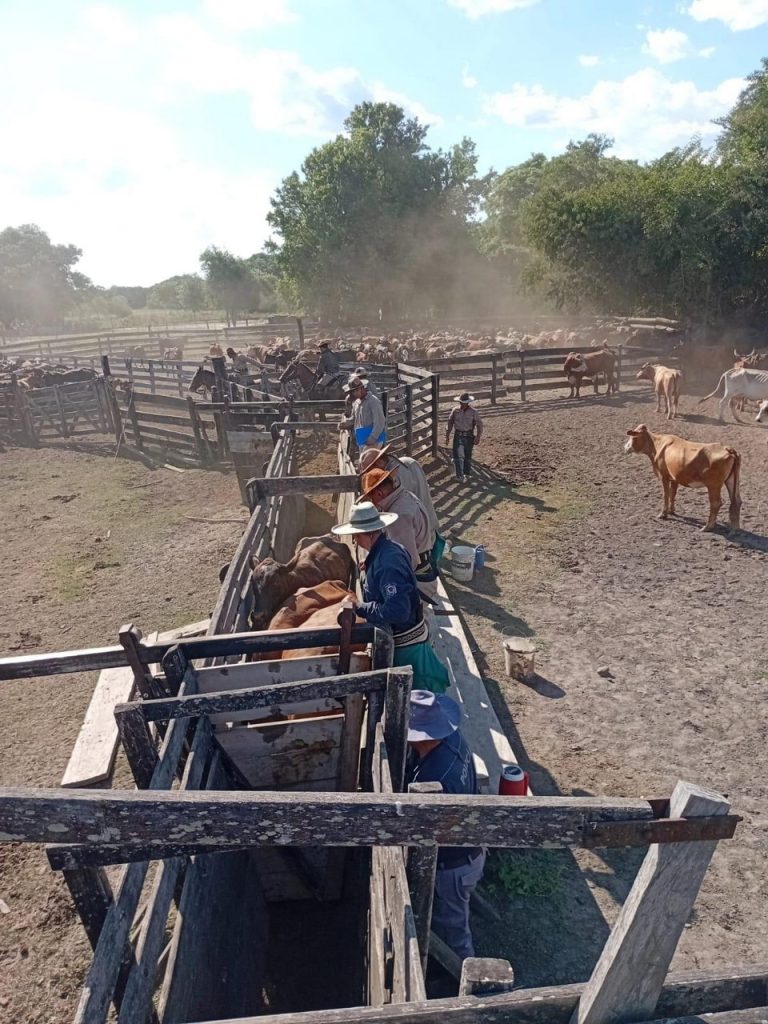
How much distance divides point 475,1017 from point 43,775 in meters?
4.97

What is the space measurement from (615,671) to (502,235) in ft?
178

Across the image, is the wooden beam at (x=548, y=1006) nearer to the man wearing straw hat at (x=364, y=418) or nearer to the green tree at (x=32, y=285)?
the man wearing straw hat at (x=364, y=418)

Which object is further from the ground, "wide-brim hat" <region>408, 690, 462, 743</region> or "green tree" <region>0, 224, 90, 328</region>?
"green tree" <region>0, 224, 90, 328</region>

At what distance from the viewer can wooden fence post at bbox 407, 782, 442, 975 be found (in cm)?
251

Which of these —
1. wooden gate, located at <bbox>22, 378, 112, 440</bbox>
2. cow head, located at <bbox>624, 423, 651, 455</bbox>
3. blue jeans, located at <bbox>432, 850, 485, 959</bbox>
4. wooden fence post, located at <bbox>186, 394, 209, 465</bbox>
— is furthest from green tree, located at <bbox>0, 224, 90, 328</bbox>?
blue jeans, located at <bbox>432, 850, 485, 959</bbox>

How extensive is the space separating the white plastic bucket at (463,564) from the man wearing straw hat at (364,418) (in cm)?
185

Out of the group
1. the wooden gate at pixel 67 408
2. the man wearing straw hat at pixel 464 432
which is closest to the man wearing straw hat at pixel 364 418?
the man wearing straw hat at pixel 464 432

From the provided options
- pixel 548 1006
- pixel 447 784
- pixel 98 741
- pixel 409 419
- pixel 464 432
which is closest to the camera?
pixel 548 1006

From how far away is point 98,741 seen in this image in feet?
15.9

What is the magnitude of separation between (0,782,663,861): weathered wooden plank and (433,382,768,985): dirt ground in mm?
2742

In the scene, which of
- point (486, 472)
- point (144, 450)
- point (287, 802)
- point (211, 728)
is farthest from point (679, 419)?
point (287, 802)

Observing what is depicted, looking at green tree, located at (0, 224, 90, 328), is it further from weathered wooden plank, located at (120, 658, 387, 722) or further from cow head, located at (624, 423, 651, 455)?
weathered wooden plank, located at (120, 658, 387, 722)

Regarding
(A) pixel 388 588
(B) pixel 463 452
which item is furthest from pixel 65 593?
(B) pixel 463 452

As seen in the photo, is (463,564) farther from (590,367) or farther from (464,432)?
(590,367)
